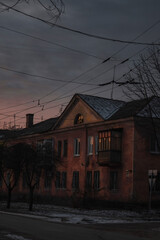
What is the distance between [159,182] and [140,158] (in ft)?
8.47

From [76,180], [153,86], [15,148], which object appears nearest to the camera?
[153,86]

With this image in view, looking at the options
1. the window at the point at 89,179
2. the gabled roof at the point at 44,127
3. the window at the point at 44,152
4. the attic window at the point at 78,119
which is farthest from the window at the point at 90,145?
the gabled roof at the point at 44,127

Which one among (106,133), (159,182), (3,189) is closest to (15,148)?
(106,133)

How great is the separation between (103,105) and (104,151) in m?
6.02

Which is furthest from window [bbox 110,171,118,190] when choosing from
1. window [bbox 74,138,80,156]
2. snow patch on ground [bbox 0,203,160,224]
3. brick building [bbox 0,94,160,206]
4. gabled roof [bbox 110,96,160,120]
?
window [bbox 74,138,80,156]

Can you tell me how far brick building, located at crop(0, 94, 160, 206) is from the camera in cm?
3350

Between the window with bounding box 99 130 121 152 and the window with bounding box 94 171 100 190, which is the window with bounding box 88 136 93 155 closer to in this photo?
the window with bounding box 94 171 100 190

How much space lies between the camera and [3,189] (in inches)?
2052

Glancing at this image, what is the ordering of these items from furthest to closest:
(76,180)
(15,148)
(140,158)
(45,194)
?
(45,194) → (76,180) → (140,158) → (15,148)

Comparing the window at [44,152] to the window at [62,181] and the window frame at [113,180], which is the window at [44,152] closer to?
the window frame at [113,180]

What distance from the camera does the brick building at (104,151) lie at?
110 ft

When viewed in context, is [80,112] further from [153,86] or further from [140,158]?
[153,86]

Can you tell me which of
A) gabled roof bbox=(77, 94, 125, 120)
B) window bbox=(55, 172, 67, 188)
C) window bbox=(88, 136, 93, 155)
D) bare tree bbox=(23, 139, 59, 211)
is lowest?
window bbox=(55, 172, 67, 188)

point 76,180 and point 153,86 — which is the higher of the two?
point 153,86
